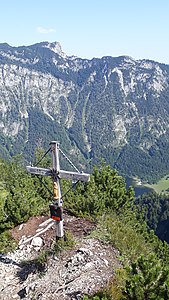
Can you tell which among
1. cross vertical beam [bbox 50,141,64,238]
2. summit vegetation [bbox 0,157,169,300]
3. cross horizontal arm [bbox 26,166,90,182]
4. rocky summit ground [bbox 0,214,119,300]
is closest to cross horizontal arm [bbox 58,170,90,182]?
cross horizontal arm [bbox 26,166,90,182]

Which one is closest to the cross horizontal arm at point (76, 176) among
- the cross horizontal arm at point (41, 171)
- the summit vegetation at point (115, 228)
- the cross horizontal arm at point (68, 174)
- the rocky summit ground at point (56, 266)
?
the cross horizontal arm at point (68, 174)

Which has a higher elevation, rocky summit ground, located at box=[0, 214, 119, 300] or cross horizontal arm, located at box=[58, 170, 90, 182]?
cross horizontal arm, located at box=[58, 170, 90, 182]

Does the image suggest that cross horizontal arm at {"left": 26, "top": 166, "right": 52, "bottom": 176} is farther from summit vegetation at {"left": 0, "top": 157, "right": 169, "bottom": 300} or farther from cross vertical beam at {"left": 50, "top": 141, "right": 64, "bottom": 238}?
summit vegetation at {"left": 0, "top": 157, "right": 169, "bottom": 300}

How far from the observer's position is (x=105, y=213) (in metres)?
20.2

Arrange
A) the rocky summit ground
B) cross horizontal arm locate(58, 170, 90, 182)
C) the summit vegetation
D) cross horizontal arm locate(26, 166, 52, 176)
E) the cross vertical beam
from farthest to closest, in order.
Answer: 1. cross horizontal arm locate(26, 166, 52, 176)
2. the cross vertical beam
3. cross horizontal arm locate(58, 170, 90, 182)
4. the rocky summit ground
5. the summit vegetation

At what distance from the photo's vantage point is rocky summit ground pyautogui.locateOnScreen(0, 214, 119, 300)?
1267 centimetres

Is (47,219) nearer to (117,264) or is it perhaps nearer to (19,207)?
(19,207)

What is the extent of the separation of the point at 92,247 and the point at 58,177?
10.5 ft

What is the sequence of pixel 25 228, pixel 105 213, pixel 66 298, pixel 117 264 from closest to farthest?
pixel 66 298, pixel 117 264, pixel 25 228, pixel 105 213

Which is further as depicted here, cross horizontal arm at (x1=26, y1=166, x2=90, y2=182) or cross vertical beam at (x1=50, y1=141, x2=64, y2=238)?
cross vertical beam at (x1=50, y1=141, x2=64, y2=238)

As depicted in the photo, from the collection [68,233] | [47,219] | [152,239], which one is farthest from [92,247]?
[152,239]

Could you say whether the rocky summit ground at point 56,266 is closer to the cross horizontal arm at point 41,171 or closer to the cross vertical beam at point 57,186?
the cross vertical beam at point 57,186

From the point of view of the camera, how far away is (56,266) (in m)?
14.4

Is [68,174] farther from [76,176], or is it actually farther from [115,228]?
[115,228]
